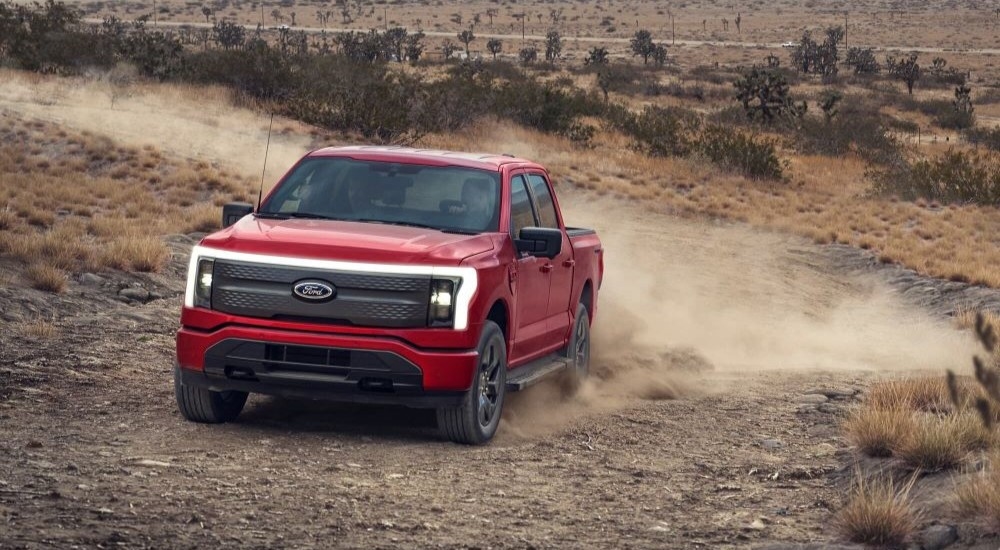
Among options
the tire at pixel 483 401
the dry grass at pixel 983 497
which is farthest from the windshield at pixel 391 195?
the dry grass at pixel 983 497

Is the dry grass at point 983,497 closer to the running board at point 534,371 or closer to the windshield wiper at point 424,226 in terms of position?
the running board at point 534,371

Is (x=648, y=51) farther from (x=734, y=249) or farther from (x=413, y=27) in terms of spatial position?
(x=734, y=249)

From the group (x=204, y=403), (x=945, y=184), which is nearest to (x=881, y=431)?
(x=204, y=403)

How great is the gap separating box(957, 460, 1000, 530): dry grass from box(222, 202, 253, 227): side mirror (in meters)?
4.52

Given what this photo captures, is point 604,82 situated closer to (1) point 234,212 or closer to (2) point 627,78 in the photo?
(2) point 627,78

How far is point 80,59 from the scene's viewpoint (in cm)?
3997

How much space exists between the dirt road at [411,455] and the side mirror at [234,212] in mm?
1256

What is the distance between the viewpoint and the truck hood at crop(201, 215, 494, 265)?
7.70 m

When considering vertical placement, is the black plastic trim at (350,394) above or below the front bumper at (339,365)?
below

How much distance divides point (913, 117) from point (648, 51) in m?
35.3

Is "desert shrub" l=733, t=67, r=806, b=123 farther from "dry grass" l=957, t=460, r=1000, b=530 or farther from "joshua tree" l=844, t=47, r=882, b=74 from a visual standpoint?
"dry grass" l=957, t=460, r=1000, b=530

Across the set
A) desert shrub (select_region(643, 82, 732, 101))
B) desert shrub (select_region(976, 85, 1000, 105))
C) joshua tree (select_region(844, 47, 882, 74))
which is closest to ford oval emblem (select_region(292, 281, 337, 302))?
desert shrub (select_region(643, 82, 732, 101))

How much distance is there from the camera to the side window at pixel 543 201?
979 centimetres

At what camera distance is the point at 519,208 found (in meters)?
9.23
